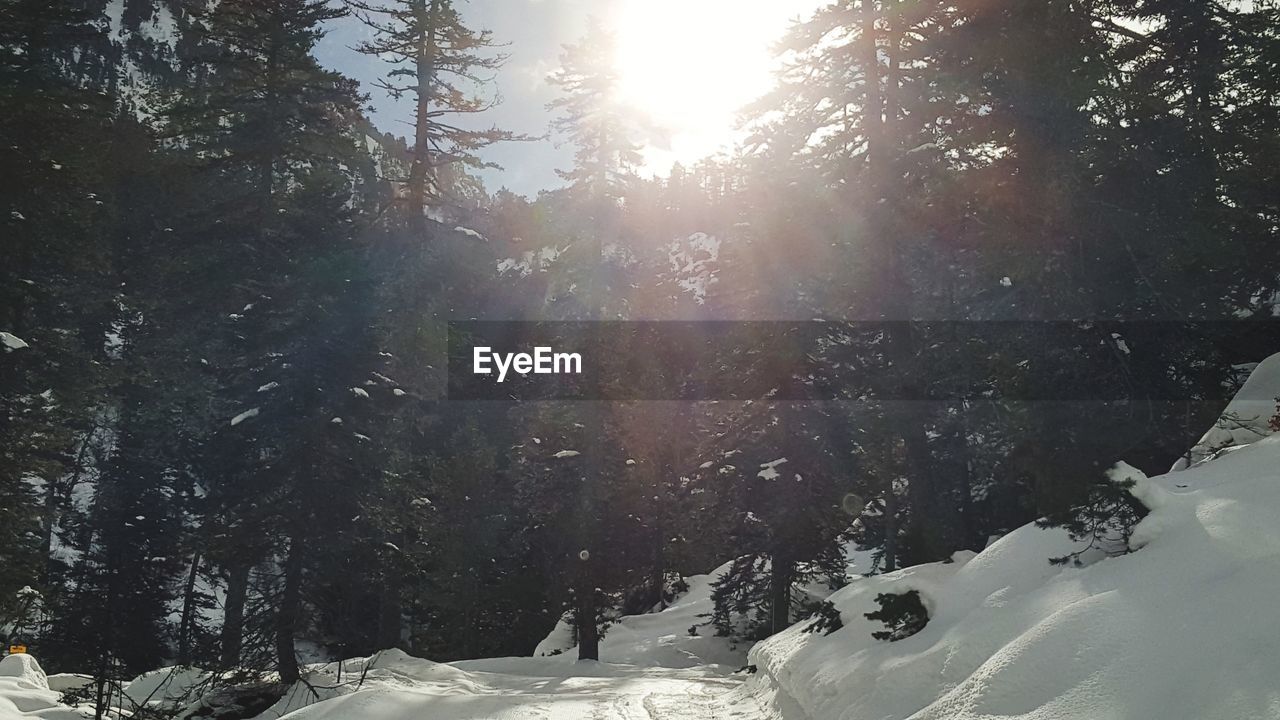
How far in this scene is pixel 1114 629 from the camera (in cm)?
550

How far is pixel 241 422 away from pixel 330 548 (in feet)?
11.7

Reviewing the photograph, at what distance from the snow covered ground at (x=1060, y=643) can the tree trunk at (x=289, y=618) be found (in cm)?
391

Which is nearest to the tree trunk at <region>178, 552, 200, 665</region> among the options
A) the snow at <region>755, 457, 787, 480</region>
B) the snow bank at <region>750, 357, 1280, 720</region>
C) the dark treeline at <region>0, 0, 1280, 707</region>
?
the dark treeline at <region>0, 0, 1280, 707</region>

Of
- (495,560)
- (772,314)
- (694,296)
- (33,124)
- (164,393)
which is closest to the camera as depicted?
(33,124)

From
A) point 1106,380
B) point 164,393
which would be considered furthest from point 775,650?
point 164,393

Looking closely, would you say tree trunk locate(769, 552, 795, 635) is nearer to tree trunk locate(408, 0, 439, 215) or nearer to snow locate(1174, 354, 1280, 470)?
snow locate(1174, 354, 1280, 470)

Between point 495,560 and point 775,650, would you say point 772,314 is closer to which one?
point 775,650

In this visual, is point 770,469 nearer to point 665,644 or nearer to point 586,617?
point 586,617

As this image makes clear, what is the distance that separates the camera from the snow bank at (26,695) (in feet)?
43.6

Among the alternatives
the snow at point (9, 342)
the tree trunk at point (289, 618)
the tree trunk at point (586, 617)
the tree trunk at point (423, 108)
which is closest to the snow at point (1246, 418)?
the tree trunk at point (586, 617)

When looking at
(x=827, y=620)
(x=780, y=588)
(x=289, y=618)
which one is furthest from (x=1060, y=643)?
(x=780, y=588)

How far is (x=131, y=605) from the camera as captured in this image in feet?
101

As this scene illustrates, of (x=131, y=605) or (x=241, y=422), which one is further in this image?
(x=131, y=605)

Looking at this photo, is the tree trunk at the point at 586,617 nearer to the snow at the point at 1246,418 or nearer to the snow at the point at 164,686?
the snow at the point at 164,686
